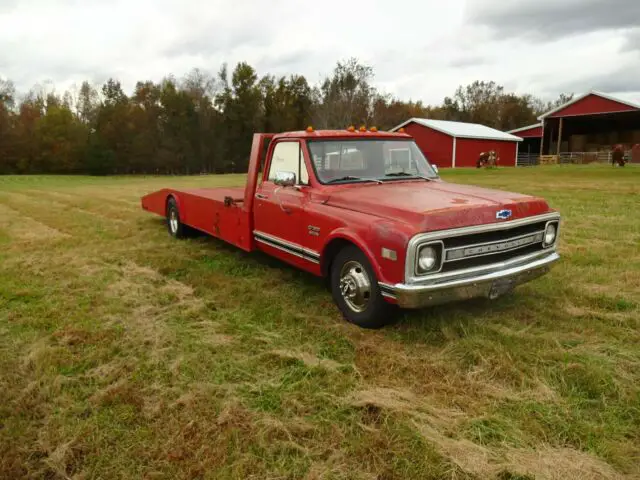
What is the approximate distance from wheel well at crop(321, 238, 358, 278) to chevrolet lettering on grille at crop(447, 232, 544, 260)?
95cm

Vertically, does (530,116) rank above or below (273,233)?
above

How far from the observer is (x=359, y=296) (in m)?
4.32

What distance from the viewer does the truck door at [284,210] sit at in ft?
16.5

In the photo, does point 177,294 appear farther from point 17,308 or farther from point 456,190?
point 456,190

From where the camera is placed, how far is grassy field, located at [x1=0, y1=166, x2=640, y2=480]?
2.66 meters

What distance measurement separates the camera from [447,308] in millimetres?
4770

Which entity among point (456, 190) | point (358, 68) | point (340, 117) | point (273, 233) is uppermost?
point (358, 68)

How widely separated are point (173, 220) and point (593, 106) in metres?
36.1

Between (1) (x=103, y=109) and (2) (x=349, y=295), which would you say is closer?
(2) (x=349, y=295)

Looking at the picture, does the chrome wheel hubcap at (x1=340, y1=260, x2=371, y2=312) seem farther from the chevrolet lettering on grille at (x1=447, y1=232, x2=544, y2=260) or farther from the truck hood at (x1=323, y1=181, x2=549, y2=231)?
the chevrolet lettering on grille at (x1=447, y1=232, x2=544, y2=260)

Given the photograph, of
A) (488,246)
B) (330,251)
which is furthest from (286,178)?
(488,246)

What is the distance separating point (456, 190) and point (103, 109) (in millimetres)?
53984

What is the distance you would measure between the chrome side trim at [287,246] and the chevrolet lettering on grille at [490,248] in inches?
53.9

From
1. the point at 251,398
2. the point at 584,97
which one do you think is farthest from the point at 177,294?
the point at 584,97
